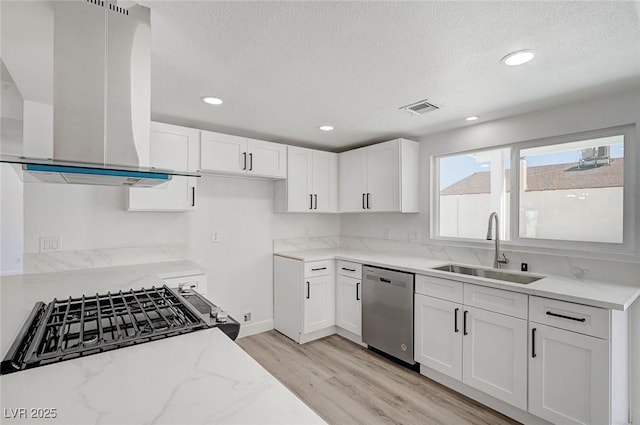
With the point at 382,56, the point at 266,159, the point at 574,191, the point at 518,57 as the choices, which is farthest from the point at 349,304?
the point at 518,57

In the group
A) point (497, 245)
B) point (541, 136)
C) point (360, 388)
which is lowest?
point (360, 388)

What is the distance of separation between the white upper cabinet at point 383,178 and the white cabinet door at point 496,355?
1.40 metres

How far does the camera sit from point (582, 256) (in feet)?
7.84

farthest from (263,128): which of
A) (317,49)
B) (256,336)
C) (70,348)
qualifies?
(70,348)

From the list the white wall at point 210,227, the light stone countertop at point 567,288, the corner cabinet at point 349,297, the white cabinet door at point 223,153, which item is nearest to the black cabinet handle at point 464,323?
the light stone countertop at point 567,288

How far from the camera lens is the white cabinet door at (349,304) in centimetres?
335

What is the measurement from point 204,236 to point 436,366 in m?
2.57

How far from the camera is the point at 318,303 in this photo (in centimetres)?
350

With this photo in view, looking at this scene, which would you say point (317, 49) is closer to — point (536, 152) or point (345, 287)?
point (536, 152)

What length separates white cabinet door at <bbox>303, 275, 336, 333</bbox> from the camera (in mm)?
3412

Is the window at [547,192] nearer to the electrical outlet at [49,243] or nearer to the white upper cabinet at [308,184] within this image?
the white upper cabinet at [308,184]

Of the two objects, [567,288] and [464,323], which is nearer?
[567,288]

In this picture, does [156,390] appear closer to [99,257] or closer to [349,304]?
[99,257]

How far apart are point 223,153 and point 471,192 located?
8.41ft
